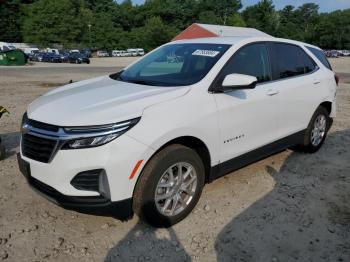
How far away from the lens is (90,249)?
316cm

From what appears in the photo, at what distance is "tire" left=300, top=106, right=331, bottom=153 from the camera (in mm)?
5215

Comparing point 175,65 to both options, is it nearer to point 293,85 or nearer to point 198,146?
point 198,146

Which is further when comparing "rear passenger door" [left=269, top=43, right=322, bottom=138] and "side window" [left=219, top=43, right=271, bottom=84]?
"rear passenger door" [left=269, top=43, right=322, bottom=138]

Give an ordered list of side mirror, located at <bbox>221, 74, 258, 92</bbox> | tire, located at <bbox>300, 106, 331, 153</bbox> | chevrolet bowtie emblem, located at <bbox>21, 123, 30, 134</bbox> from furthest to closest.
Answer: tire, located at <bbox>300, 106, 331, 153</bbox>
side mirror, located at <bbox>221, 74, 258, 92</bbox>
chevrolet bowtie emblem, located at <bbox>21, 123, 30, 134</bbox>

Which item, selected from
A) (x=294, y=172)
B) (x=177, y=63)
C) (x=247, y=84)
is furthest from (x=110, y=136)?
(x=294, y=172)

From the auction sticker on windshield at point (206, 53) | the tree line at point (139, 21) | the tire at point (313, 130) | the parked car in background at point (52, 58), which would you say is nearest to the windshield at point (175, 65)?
the auction sticker on windshield at point (206, 53)

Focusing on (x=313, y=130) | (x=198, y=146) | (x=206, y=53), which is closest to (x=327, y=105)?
(x=313, y=130)

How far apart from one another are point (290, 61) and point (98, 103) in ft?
9.09

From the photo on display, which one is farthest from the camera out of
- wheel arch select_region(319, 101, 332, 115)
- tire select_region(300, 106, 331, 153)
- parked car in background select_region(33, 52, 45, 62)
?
parked car in background select_region(33, 52, 45, 62)

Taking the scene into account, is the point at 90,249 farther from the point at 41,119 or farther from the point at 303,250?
the point at 303,250

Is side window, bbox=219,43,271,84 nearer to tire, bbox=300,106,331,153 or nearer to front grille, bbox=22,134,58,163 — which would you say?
tire, bbox=300,106,331,153

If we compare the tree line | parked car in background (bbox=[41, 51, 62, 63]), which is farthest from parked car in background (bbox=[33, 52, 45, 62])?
the tree line

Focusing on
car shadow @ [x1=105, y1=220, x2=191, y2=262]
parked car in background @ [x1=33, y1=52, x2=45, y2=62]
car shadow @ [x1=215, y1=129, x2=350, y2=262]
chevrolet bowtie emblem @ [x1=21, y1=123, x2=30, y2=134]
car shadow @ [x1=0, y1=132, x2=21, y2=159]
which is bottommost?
parked car in background @ [x1=33, y1=52, x2=45, y2=62]

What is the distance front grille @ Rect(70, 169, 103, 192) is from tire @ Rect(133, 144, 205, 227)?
0.36m
